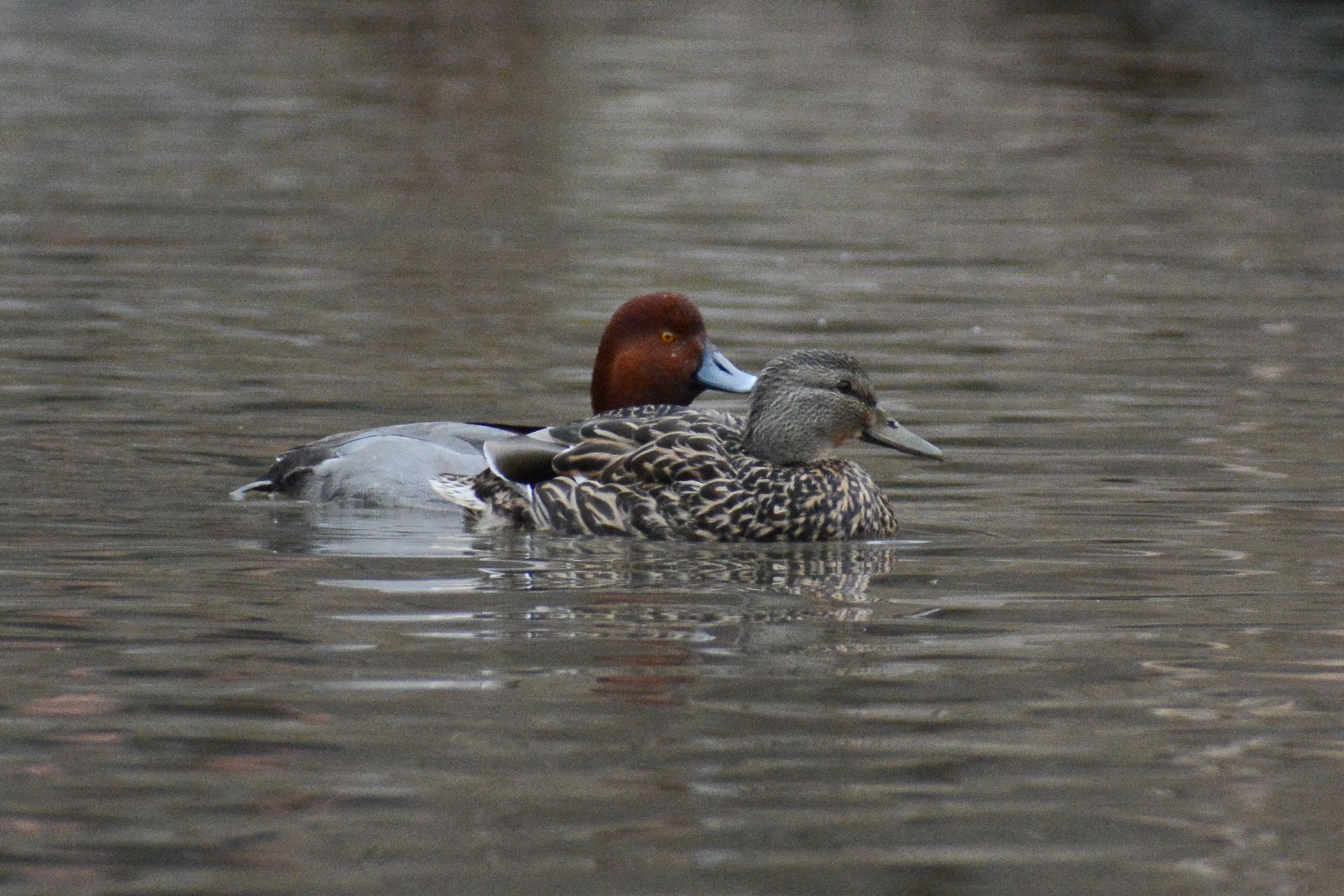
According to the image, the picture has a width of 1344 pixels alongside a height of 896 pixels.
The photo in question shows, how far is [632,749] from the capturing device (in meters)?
5.50

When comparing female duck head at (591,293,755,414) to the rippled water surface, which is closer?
the rippled water surface

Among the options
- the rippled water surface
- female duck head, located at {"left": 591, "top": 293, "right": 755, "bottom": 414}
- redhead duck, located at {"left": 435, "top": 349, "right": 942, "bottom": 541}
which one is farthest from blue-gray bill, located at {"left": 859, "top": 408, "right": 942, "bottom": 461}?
female duck head, located at {"left": 591, "top": 293, "right": 755, "bottom": 414}

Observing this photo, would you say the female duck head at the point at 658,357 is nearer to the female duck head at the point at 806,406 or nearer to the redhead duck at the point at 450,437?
the redhead duck at the point at 450,437

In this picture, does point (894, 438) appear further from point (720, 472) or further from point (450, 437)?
point (450, 437)

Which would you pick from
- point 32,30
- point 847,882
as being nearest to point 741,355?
point 847,882

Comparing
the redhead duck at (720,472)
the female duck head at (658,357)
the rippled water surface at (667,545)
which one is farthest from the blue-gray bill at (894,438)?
the female duck head at (658,357)

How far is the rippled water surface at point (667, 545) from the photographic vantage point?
500 cm

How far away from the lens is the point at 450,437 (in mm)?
9023

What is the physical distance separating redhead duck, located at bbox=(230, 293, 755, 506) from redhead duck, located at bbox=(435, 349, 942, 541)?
13cm

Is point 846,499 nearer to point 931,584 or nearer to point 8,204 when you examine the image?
point 931,584

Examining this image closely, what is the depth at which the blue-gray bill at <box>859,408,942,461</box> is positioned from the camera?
28.8ft

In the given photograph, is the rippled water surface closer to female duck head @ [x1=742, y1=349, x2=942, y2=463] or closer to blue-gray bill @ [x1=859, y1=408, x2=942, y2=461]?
blue-gray bill @ [x1=859, y1=408, x2=942, y2=461]

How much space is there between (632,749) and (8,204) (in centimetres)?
1322

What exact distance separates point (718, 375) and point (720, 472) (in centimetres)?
123
